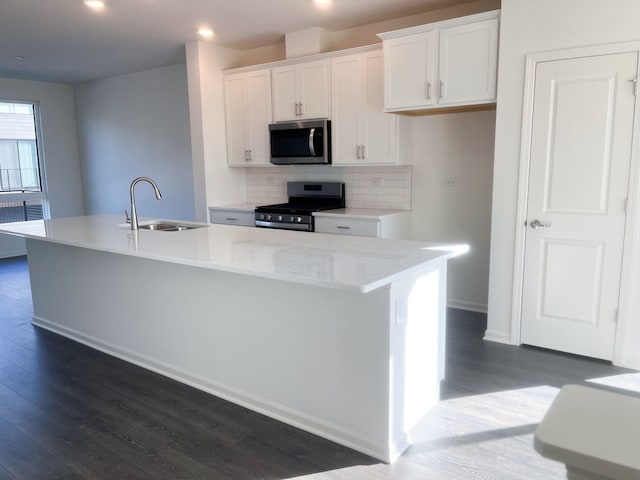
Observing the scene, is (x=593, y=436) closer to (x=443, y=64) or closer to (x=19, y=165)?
(x=443, y=64)

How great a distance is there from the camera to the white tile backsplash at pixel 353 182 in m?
4.56

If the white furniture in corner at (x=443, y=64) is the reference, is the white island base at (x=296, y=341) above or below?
below

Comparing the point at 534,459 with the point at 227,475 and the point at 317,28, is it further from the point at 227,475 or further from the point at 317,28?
the point at 317,28

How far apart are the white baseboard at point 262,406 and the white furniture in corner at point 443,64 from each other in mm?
2539

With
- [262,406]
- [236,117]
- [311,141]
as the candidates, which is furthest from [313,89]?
[262,406]

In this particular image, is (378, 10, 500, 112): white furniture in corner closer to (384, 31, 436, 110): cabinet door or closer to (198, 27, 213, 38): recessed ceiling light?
(384, 31, 436, 110): cabinet door

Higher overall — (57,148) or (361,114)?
(361,114)

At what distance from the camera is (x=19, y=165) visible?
7199mm

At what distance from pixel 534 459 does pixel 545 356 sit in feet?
4.31

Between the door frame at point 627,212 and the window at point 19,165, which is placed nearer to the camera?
the door frame at point 627,212

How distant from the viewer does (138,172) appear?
6762mm

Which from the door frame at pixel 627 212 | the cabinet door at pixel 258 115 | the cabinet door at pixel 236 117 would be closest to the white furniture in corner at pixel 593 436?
the door frame at pixel 627 212

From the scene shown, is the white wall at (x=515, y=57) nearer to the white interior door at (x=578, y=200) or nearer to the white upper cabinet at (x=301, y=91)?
the white interior door at (x=578, y=200)

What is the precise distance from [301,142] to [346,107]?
56 cm
